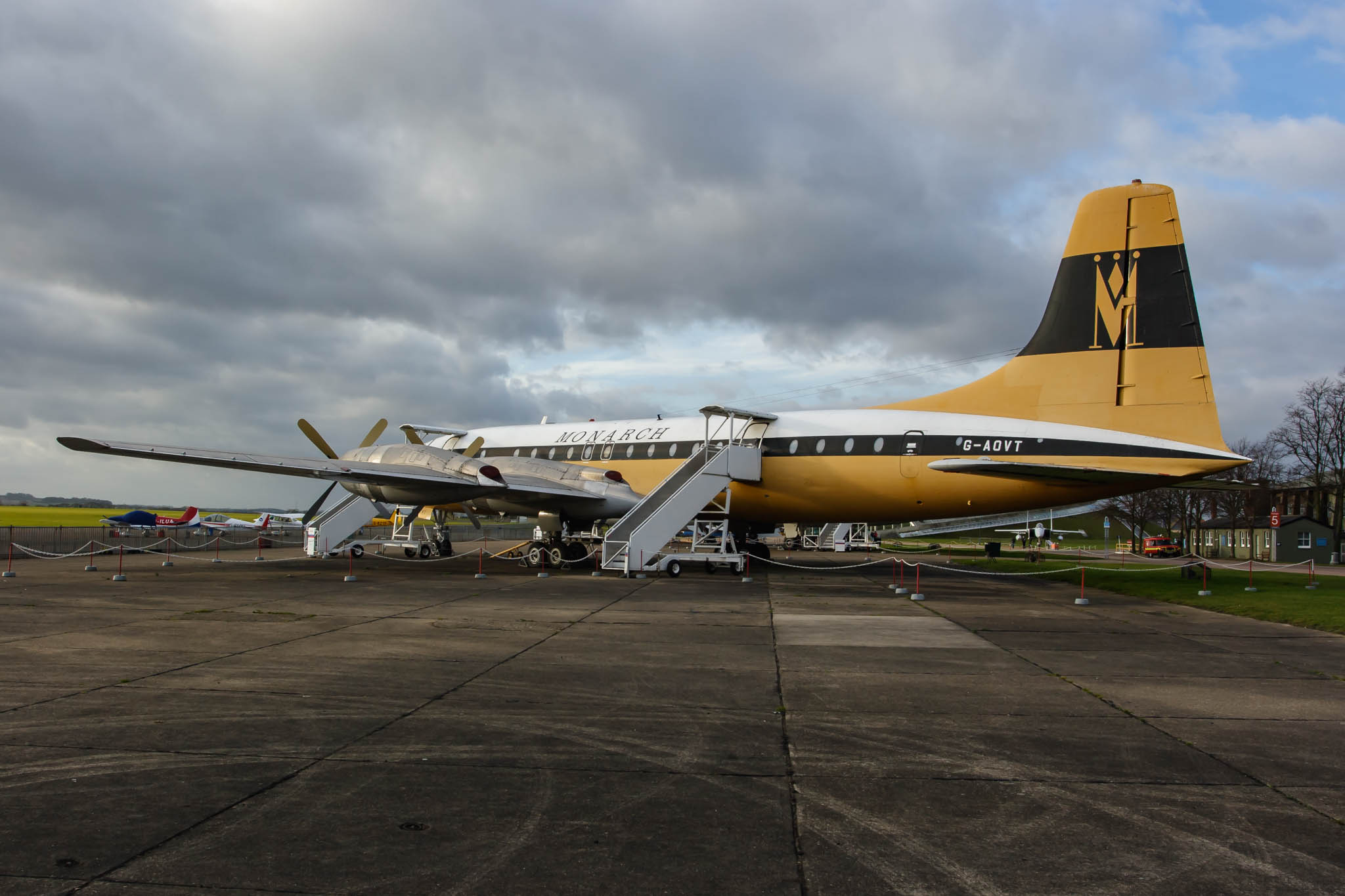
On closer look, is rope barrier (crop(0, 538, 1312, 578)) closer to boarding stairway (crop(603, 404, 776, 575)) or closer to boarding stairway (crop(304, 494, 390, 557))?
boarding stairway (crop(304, 494, 390, 557))

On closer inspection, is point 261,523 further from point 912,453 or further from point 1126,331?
point 1126,331

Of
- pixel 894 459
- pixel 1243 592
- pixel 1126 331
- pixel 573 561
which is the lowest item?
pixel 573 561

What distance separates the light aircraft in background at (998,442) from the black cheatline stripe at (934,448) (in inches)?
1.3

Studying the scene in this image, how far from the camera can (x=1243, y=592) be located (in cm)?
1880

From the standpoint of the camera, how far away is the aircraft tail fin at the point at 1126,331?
15594 mm

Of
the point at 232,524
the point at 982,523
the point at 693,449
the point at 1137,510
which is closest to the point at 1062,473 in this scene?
the point at 693,449

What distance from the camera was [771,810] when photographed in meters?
4.81

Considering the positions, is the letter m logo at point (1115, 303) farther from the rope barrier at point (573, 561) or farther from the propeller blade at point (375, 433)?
the propeller blade at point (375, 433)

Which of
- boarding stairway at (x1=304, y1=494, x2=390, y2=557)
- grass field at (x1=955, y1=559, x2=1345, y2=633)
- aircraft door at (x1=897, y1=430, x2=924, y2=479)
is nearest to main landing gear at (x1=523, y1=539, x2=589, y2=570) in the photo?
boarding stairway at (x1=304, y1=494, x2=390, y2=557)

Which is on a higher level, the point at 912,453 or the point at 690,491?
the point at 912,453

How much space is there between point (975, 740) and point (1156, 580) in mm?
19023

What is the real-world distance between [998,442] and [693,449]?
350 inches

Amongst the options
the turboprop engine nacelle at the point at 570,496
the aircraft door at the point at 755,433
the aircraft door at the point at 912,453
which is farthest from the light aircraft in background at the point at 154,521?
the aircraft door at the point at 912,453

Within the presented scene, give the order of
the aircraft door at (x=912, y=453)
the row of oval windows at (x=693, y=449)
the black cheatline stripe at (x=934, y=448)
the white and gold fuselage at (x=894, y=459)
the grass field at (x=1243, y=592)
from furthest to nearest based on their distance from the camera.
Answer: the row of oval windows at (x=693, y=449) → the aircraft door at (x=912, y=453) → the white and gold fuselage at (x=894, y=459) → the black cheatline stripe at (x=934, y=448) → the grass field at (x=1243, y=592)
